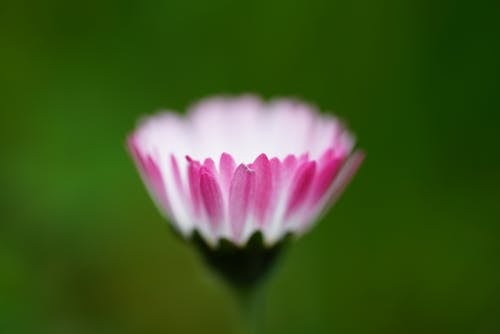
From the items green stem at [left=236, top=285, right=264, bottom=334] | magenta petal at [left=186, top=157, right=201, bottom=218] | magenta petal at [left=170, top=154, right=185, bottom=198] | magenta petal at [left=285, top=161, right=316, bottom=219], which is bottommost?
green stem at [left=236, top=285, right=264, bottom=334]

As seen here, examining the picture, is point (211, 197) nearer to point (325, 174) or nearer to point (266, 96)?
point (325, 174)

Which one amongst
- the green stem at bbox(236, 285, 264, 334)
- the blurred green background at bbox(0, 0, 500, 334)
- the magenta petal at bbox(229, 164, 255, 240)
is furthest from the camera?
the blurred green background at bbox(0, 0, 500, 334)

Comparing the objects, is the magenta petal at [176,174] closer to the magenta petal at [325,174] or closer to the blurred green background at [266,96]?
the magenta petal at [325,174]

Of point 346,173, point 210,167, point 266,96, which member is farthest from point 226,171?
point 266,96

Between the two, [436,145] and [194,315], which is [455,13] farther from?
[194,315]

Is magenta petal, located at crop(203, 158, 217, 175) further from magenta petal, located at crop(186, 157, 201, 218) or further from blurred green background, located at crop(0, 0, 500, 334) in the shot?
blurred green background, located at crop(0, 0, 500, 334)

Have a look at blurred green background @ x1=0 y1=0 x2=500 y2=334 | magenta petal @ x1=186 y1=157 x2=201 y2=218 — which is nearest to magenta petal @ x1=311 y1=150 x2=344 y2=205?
magenta petal @ x1=186 y1=157 x2=201 y2=218

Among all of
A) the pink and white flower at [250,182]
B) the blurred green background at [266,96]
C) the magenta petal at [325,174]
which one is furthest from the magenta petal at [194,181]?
the blurred green background at [266,96]
